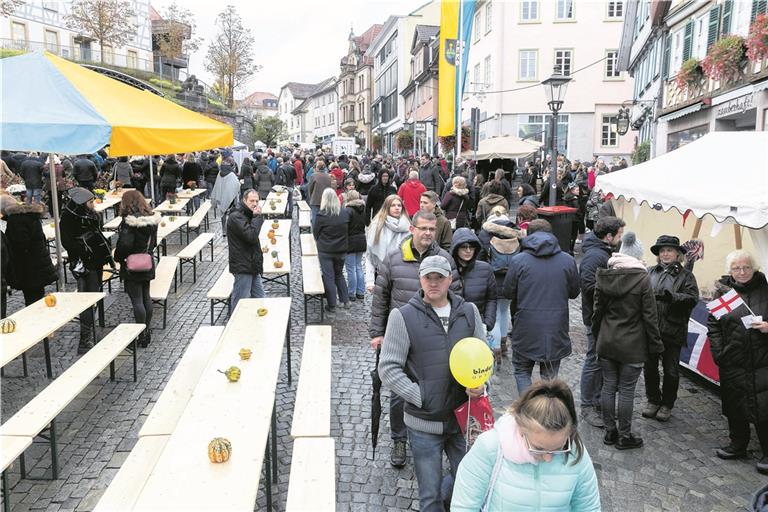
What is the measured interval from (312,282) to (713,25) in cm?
1161

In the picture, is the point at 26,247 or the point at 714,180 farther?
the point at 26,247

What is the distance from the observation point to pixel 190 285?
10.6 metres

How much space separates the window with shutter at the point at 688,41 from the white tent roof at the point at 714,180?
11.3m

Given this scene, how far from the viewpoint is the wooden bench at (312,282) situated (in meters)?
8.61

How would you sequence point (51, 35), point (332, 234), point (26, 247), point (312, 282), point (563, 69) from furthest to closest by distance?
point (51, 35) < point (563, 69) < point (312, 282) < point (332, 234) < point (26, 247)

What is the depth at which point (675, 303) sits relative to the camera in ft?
18.4

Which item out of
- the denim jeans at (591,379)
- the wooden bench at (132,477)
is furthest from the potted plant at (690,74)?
the wooden bench at (132,477)

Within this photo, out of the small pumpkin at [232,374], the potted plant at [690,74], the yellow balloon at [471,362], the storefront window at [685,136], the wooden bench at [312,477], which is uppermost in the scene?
the potted plant at [690,74]

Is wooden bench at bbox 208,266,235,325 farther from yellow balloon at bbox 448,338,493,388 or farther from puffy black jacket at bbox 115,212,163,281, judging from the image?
yellow balloon at bbox 448,338,493,388

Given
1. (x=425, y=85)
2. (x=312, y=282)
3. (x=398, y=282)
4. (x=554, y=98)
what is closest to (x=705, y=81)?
(x=554, y=98)

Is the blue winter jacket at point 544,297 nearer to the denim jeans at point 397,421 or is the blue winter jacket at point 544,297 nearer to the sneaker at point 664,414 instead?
the denim jeans at point 397,421

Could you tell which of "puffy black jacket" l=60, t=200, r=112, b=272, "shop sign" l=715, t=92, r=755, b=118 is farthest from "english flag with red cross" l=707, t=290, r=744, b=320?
"shop sign" l=715, t=92, r=755, b=118

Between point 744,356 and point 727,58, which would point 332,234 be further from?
point 727,58

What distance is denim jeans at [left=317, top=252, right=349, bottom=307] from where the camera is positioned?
352 inches
